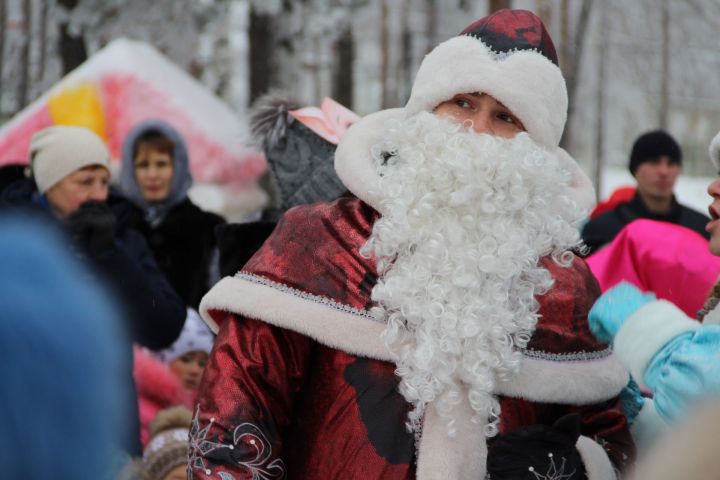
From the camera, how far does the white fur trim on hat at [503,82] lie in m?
2.79

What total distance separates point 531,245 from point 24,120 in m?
6.99

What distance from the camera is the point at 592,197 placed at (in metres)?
2.94

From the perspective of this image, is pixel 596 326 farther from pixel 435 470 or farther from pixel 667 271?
pixel 667 271

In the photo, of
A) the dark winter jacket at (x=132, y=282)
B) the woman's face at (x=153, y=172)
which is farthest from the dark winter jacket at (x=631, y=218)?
the dark winter jacket at (x=132, y=282)

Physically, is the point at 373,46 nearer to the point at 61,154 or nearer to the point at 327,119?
the point at 61,154

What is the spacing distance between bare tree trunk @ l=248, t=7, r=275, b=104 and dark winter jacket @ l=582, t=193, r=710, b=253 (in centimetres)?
406

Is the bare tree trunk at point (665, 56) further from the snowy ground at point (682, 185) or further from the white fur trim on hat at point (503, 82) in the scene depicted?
the white fur trim on hat at point (503, 82)

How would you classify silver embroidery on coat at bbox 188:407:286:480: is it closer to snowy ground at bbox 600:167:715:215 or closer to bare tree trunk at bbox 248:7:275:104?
bare tree trunk at bbox 248:7:275:104

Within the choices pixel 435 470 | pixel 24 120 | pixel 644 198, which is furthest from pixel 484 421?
pixel 24 120

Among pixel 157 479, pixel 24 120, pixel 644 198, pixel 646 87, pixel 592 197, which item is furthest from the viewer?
pixel 646 87

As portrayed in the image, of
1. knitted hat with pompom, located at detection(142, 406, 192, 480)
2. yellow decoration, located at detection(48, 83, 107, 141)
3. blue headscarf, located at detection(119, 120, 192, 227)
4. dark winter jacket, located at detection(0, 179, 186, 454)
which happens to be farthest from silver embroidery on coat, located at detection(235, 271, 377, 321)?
yellow decoration, located at detection(48, 83, 107, 141)

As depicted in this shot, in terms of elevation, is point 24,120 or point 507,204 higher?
point 507,204

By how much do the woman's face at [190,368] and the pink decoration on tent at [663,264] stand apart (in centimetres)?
179

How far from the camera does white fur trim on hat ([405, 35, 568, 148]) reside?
110 inches
